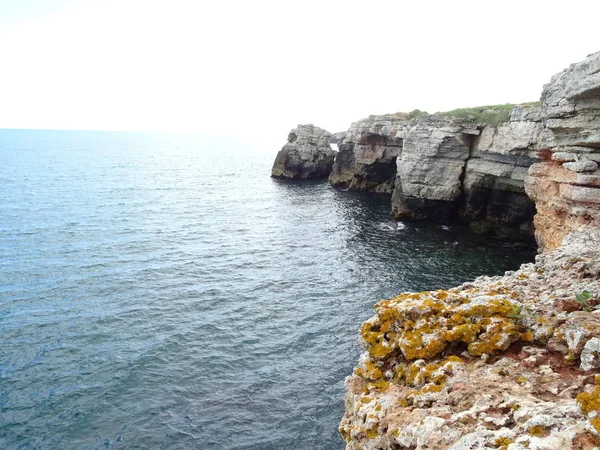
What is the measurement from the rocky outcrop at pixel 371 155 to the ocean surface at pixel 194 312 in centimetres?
1476

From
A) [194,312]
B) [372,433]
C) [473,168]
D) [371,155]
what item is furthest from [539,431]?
[371,155]

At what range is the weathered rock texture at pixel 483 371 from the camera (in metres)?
6.61

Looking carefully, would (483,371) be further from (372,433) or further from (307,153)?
(307,153)

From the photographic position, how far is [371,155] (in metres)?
75.1

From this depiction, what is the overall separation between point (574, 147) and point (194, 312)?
84.2 ft

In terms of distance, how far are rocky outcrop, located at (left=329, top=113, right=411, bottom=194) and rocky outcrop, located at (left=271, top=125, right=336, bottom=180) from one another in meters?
8.04

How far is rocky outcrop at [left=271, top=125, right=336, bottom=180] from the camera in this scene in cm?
9125

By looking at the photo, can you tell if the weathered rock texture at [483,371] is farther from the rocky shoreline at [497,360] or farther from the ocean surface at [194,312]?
the ocean surface at [194,312]

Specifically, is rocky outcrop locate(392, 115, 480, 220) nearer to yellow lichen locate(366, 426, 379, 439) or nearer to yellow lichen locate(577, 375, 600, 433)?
yellow lichen locate(366, 426, 379, 439)

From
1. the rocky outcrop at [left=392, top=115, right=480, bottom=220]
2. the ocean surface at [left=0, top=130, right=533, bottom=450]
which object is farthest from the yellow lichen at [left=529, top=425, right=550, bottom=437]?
the rocky outcrop at [left=392, top=115, right=480, bottom=220]

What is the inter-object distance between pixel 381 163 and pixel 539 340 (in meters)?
68.6

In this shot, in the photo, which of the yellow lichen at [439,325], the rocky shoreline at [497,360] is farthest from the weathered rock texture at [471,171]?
the yellow lichen at [439,325]

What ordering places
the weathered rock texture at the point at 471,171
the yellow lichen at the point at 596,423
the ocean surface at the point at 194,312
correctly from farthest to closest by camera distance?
the weathered rock texture at the point at 471,171 → the ocean surface at the point at 194,312 → the yellow lichen at the point at 596,423

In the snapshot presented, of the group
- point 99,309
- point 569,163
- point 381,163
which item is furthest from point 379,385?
point 381,163
